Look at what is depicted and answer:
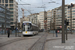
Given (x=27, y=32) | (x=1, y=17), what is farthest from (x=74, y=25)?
(x=27, y=32)

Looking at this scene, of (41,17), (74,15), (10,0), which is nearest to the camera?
(10,0)

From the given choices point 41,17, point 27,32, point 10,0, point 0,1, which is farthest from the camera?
point 41,17

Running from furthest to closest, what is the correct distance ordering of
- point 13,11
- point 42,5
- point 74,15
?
point 74,15 < point 13,11 < point 42,5

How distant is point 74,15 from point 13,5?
46.2 m

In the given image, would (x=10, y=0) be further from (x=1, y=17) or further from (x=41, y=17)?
(x=41, y=17)

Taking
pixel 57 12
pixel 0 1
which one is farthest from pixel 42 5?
pixel 57 12

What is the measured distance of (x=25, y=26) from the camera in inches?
1172

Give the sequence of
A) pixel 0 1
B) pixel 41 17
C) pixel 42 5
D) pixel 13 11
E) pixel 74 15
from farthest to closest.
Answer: pixel 41 17 → pixel 74 15 → pixel 13 11 → pixel 0 1 → pixel 42 5

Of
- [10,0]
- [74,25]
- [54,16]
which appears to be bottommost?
[74,25]

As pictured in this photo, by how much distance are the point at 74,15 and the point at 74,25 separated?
779 centimetres

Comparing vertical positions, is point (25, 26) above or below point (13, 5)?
below

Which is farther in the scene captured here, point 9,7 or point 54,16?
point 54,16

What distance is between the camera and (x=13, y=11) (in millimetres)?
82750

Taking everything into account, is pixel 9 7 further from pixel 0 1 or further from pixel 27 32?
pixel 27 32
